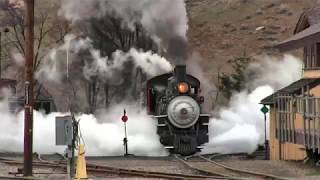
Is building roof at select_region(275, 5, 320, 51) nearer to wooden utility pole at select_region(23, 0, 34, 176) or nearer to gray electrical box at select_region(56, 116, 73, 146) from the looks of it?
wooden utility pole at select_region(23, 0, 34, 176)

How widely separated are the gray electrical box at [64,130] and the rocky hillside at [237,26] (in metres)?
56.0

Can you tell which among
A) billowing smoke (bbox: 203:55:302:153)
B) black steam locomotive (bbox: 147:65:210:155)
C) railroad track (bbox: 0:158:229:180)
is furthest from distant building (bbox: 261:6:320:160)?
railroad track (bbox: 0:158:229:180)

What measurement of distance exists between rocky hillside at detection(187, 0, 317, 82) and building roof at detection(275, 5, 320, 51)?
40.4 m

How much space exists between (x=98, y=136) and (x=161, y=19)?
9928 millimetres

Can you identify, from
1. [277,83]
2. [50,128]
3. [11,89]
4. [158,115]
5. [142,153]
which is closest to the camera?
[158,115]

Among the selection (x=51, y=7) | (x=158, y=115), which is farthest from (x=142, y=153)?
(x=51, y=7)

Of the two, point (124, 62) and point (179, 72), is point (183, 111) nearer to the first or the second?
point (179, 72)

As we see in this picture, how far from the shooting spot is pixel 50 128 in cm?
3244

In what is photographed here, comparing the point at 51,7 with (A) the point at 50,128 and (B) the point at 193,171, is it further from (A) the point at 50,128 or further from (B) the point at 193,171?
(B) the point at 193,171

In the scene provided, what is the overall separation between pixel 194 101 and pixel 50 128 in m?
8.72

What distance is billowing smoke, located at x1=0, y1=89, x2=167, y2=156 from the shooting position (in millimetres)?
29875

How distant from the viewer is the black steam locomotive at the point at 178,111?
2652 centimetres

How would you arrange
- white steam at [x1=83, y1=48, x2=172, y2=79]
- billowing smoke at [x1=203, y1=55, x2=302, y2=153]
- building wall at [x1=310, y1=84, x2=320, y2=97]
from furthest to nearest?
white steam at [x1=83, y1=48, x2=172, y2=79] → billowing smoke at [x1=203, y1=55, x2=302, y2=153] → building wall at [x1=310, y1=84, x2=320, y2=97]

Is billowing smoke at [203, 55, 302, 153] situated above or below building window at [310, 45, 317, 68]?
below
